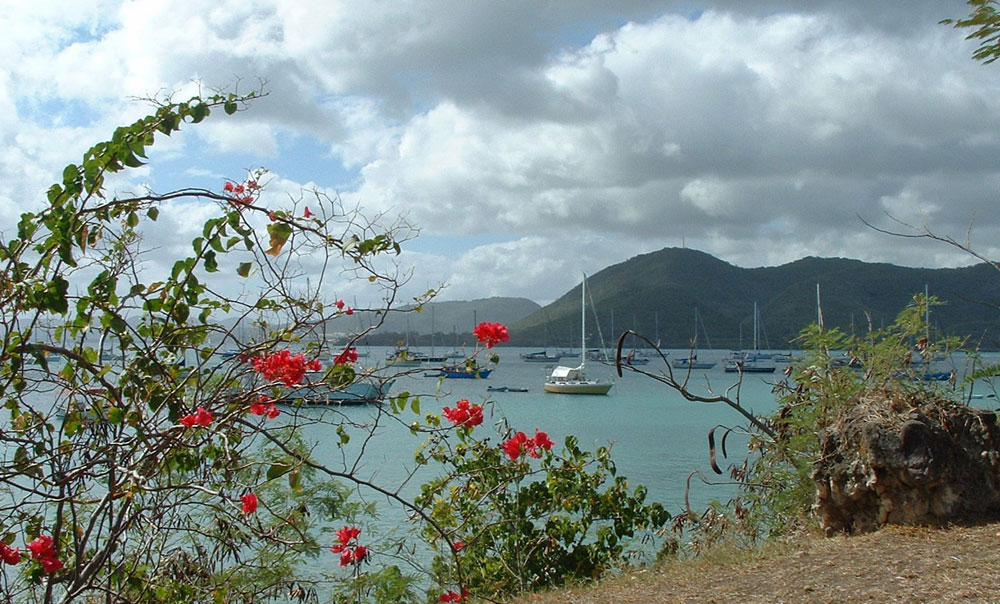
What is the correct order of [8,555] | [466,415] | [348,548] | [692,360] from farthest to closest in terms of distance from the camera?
1. [692,360]
2. [348,548]
3. [466,415]
4. [8,555]

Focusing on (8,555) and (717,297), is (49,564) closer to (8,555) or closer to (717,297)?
(8,555)

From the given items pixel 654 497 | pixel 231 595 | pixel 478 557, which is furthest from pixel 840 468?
pixel 654 497

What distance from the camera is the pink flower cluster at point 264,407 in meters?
3.50

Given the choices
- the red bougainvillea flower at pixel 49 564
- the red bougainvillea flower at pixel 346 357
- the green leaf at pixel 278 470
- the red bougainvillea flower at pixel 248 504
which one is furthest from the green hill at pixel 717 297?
the red bougainvillea flower at pixel 49 564

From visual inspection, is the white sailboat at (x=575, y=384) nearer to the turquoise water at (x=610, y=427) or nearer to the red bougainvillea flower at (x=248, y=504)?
the turquoise water at (x=610, y=427)

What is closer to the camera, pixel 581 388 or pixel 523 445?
pixel 523 445

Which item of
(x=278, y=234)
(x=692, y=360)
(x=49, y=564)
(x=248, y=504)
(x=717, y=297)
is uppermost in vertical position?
(x=717, y=297)

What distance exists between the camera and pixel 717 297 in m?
117

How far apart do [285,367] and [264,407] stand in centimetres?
29

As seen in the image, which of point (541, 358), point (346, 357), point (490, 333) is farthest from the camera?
point (541, 358)

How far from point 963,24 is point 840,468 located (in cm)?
254

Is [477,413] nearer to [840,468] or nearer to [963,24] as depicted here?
[840,468]

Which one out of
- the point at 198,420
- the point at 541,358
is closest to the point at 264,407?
the point at 198,420

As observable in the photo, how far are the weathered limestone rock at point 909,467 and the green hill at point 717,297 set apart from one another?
6937 centimetres
